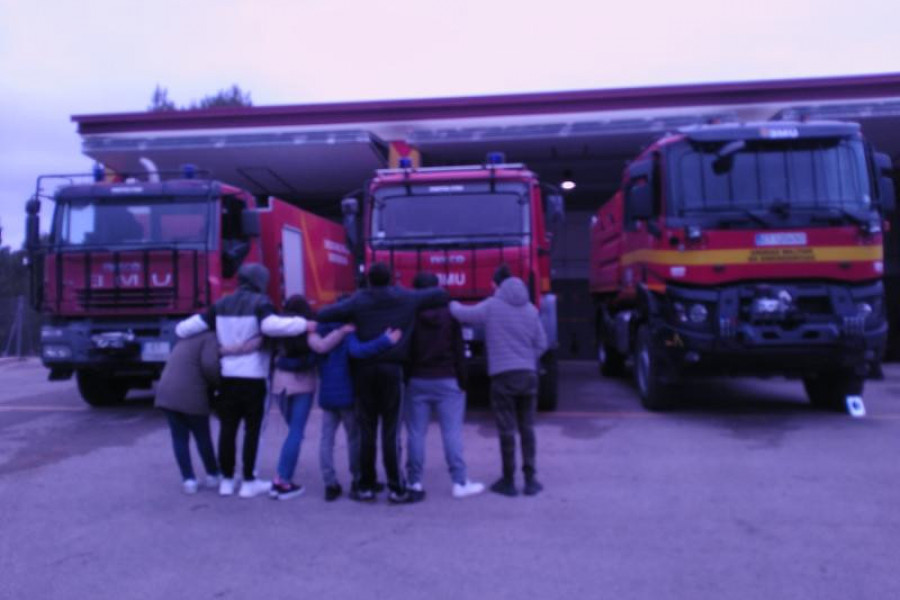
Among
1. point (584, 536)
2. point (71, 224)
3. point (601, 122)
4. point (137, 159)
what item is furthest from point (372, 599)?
point (137, 159)

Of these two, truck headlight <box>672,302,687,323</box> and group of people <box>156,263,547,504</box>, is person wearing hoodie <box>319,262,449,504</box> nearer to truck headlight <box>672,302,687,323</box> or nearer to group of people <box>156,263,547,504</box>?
group of people <box>156,263,547,504</box>

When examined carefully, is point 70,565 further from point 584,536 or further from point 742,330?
point 742,330

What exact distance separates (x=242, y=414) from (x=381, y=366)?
1.20 meters

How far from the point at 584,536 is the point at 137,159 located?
15719mm

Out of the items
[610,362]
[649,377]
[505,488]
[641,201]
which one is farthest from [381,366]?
[610,362]

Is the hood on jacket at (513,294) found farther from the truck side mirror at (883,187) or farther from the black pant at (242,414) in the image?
the truck side mirror at (883,187)

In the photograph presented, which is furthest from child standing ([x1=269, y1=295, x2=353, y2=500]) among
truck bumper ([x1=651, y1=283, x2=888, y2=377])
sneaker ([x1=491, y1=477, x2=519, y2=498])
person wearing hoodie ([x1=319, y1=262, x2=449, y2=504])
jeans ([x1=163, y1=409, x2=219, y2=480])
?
truck bumper ([x1=651, y1=283, x2=888, y2=377])

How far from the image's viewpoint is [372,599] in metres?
4.71

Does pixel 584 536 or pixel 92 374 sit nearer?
pixel 584 536

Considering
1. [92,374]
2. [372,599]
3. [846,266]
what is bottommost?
[372,599]

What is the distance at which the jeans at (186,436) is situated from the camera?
6.84m

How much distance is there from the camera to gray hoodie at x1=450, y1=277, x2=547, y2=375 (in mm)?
6805

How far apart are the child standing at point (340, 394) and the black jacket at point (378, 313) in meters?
0.07

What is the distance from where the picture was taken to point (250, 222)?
36.4ft
